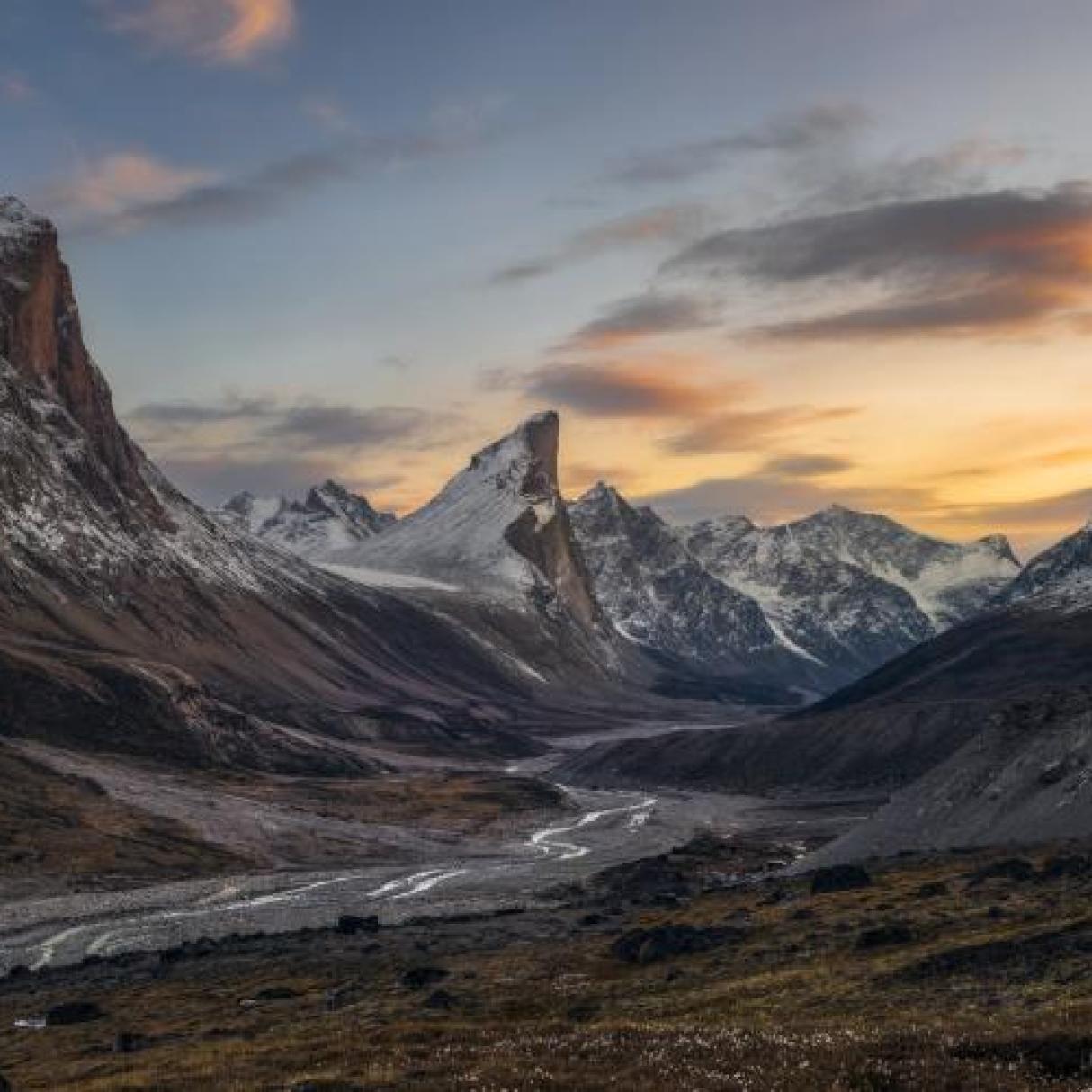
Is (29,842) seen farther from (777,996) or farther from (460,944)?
(777,996)

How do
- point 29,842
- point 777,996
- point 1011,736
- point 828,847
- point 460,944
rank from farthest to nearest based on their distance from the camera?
1. point 29,842
2. point 828,847
3. point 1011,736
4. point 460,944
5. point 777,996

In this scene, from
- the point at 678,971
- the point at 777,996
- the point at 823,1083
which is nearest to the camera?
the point at 823,1083

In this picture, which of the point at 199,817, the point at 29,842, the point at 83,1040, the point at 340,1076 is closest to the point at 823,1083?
the point at 340,1076

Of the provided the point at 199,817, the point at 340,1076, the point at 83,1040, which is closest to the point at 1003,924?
the point at 340,1076

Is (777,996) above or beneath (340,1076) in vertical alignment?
beneath

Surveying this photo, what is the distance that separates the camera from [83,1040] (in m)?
64.2

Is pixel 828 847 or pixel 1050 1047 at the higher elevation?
pixel 1050 1047

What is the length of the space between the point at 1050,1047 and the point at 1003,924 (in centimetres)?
3372

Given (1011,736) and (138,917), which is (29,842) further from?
(1011,736)

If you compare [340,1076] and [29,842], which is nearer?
[340,1076]

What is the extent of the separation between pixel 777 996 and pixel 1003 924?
16959 mm

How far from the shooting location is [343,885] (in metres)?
149

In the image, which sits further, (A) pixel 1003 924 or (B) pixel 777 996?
(A) pixel 1003 924

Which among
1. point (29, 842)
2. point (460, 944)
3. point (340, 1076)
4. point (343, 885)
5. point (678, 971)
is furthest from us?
point (29, 842)
